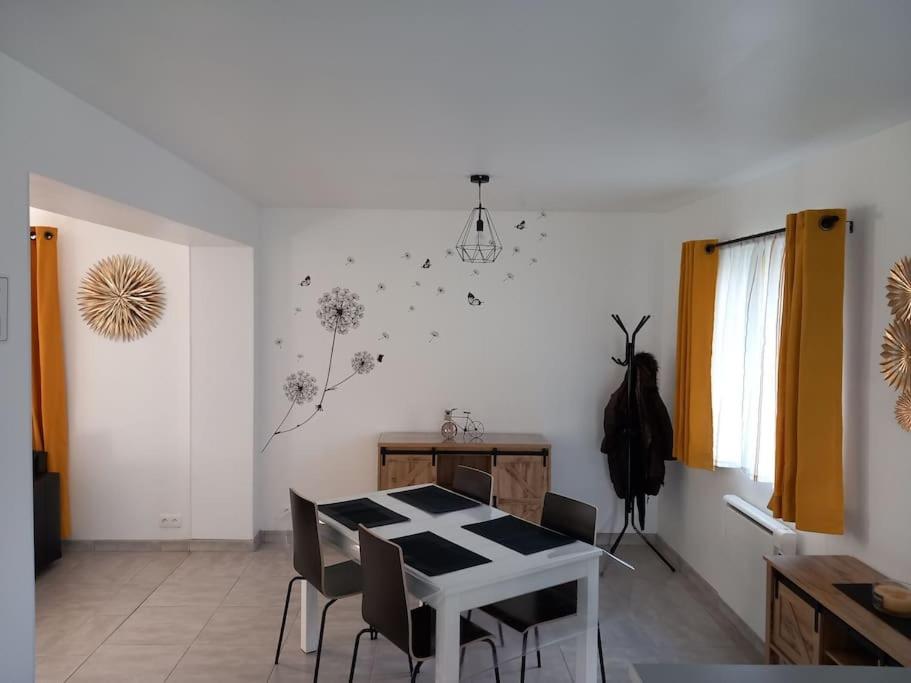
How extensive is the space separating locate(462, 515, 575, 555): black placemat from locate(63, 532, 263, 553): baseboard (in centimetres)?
242

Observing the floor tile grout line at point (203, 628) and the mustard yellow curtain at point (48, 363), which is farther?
the mustard yellow curtain at point (48, 363)

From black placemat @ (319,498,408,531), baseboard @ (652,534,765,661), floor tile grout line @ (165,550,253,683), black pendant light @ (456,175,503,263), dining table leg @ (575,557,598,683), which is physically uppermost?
black pendant light @ (456,175,503,263)

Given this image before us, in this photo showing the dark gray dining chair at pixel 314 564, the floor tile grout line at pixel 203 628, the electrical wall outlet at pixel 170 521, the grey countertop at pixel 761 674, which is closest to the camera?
the grey countertop at pixel 761 674

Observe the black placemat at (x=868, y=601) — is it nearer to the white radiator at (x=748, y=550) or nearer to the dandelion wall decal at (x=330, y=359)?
the white radiator at (x=748, y=550)

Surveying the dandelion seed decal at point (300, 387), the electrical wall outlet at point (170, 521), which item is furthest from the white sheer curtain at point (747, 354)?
the electrical wall outlet at point (170, 521)

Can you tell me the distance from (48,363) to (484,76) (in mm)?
3980

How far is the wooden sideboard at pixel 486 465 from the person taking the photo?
4.57 m

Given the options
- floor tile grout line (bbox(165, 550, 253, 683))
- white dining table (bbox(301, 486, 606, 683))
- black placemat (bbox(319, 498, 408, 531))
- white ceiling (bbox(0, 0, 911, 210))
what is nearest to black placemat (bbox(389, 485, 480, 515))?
white dining table (bbox(301, 486, 606, 683))

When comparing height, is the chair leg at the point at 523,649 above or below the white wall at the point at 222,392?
below

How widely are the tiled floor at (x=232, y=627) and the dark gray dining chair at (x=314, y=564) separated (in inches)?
10.6

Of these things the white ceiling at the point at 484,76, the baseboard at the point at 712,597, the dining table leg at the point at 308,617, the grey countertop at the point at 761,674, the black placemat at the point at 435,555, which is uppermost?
the white ceiling at the point at 484,76

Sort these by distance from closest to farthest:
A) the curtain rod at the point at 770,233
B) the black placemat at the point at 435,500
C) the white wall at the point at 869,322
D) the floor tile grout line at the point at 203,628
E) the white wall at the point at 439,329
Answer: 1. the white wall at the point at 869,322
2. the curtain rod at the point at 770,233
3. the floor tile grout line at the point at 203,628
4. the black placemat at the point at 435,500
5. the white wall at the point at 439,329

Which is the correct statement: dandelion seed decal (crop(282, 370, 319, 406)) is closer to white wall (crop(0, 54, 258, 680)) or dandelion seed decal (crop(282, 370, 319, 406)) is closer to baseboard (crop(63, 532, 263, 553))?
baseboard (crop(63, 532, 263, 553))

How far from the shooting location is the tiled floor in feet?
10.6
